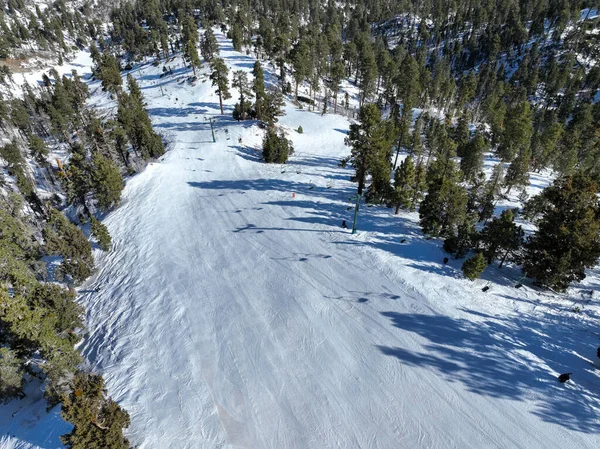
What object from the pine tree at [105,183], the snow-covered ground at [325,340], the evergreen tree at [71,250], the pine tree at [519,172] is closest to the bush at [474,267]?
the snow-covered ground at [325,340]

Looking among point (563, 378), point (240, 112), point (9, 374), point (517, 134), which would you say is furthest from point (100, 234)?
point (517, 134)

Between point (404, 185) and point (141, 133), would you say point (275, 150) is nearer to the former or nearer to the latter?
point (404, 185)

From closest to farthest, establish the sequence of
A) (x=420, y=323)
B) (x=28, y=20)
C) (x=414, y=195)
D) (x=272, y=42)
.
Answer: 1. (x=420, y=323)
2. (x=414, y=195)
3. (x=272, y=42)
4. (x=28, y=20)

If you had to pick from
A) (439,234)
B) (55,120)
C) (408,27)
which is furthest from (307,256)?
(408,27)

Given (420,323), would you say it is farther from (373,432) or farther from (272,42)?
(272,42)

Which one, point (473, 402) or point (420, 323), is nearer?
point (473, 402)
